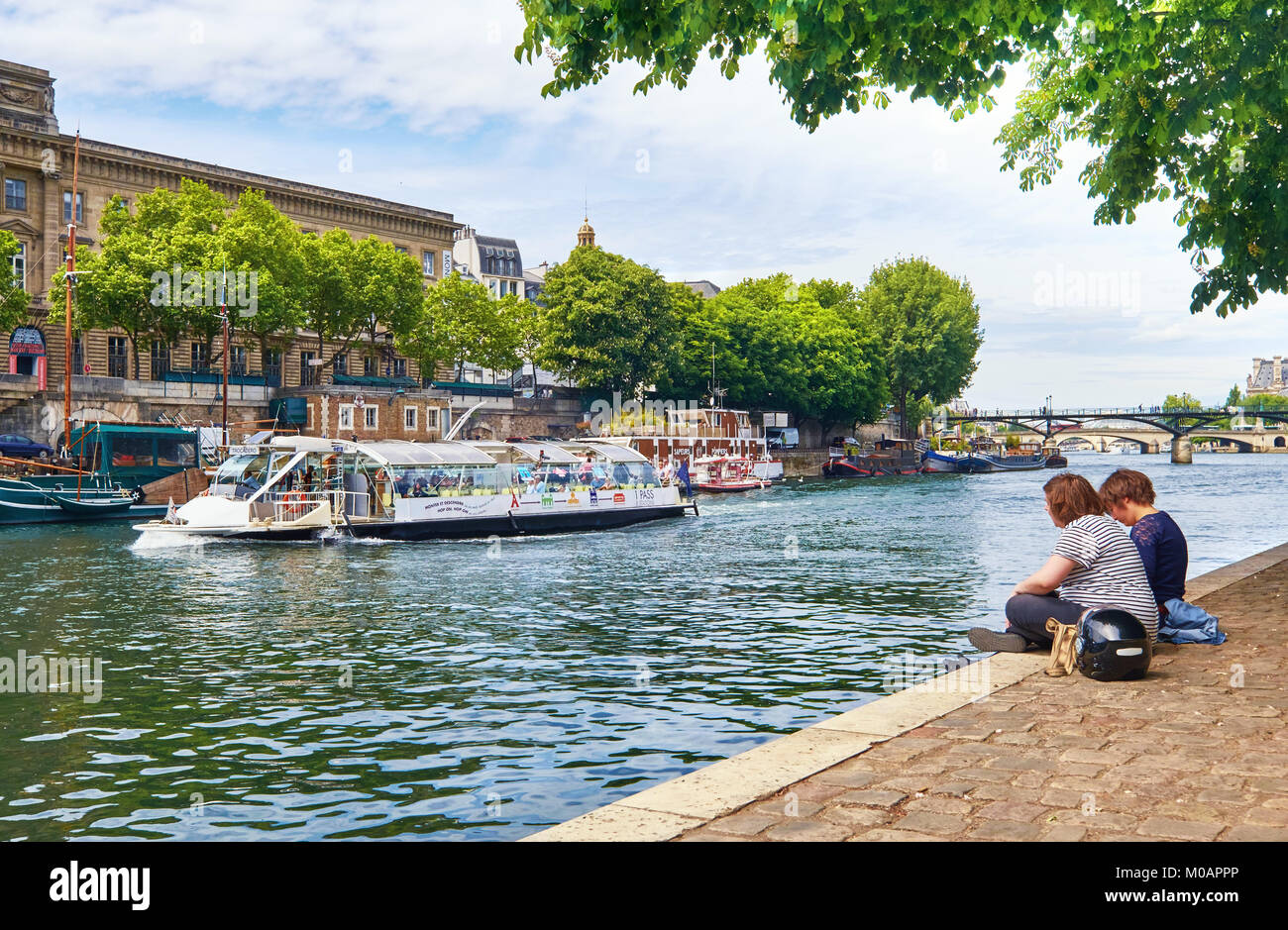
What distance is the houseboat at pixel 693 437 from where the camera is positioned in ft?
242

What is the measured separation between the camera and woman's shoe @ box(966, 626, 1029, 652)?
10203mm

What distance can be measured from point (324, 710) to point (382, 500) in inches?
1020

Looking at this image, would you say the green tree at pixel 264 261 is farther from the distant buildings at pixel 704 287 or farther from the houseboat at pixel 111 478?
the distant buildings at pixel 704 287

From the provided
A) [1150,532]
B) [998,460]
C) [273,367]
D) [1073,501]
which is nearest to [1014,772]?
[1073,501]

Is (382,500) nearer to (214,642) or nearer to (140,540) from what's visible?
(140,540)

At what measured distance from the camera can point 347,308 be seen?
213ft

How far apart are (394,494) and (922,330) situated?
7782 centimetres

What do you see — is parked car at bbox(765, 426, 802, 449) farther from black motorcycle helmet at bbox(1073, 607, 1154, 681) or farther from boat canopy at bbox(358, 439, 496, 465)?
black motorcycle helmet at bbox(1073, 607, 1154, 681)

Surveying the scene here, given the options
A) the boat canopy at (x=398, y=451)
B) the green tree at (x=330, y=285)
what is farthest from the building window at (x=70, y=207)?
the boat canopy at (x=398, y=451)

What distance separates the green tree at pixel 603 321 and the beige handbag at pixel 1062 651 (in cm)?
6628

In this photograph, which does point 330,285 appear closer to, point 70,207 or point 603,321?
point 70,207

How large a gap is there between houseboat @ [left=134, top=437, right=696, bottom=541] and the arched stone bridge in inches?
3948

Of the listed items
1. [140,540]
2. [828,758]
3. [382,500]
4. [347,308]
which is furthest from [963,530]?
[347,308]
